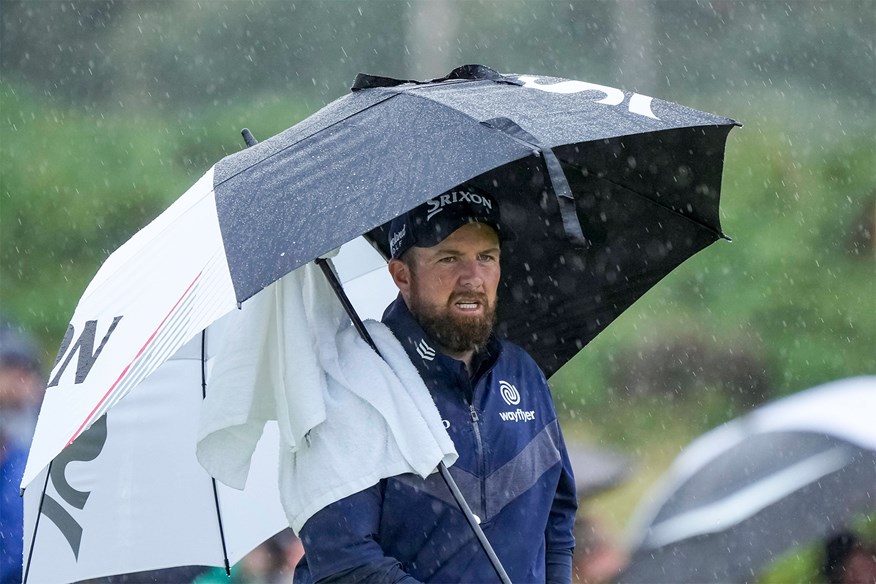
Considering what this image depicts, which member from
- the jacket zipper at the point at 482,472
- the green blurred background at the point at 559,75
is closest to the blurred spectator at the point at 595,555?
the green blurred background at the point at 559,75

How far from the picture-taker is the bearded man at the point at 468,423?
2.87 meters

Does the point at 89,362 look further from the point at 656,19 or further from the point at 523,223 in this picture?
the point at 656,19

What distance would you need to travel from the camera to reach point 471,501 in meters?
2.96

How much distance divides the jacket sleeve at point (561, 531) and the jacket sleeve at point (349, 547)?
2.17 ft

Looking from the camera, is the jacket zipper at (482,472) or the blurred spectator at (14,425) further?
the blurred spectator at (14,425)

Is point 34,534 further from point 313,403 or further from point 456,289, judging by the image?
point 456,289

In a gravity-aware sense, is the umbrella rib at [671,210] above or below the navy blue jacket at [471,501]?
above

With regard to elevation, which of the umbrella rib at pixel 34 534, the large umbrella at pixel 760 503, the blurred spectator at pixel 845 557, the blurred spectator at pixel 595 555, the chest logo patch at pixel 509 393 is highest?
the chest logo patch at pixel 509 393

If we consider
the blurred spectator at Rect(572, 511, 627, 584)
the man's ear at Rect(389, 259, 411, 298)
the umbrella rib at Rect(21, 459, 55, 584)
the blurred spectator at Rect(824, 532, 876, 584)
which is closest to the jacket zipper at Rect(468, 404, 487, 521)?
the man's ear at Rect(389, 259, 411, 298)

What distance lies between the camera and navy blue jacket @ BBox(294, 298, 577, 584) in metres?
2.73

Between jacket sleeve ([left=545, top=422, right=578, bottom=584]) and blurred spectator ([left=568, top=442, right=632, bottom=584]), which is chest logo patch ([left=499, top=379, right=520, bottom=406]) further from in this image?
blurred spectator ([left=568, top=442, right=632, bottom=584])

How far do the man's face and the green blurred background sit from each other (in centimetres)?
369

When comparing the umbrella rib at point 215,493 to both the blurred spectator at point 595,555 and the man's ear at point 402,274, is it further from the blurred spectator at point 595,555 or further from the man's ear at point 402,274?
the blurred spectator at point 595,555

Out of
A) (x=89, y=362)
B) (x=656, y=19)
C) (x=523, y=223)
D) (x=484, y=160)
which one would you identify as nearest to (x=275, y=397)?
(x=89, y=362)
